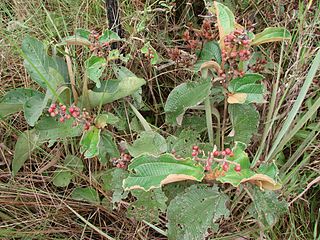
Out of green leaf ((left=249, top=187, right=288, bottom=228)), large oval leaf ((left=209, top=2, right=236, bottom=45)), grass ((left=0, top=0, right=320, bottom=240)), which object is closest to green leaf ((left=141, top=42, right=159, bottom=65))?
grass ((left=0, top=0, right=320, bottom=240))

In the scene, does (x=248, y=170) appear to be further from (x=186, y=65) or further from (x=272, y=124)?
(x=186, y=65)

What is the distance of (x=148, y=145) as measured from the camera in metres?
1.16

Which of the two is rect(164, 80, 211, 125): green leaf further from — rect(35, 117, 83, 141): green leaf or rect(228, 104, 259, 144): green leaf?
rect(35, 117, 83, 141): green leaf

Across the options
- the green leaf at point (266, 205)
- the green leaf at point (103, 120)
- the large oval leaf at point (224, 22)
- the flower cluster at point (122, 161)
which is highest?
the large oval leaf at point (224, 22)

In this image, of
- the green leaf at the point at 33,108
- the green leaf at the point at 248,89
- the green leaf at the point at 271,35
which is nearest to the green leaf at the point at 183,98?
the green leaf at the point at 248,89

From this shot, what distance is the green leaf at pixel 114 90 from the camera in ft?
3.92

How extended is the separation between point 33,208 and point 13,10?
1.86 feet

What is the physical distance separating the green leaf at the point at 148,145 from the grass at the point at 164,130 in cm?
12

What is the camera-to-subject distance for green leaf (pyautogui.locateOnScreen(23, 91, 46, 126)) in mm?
1161

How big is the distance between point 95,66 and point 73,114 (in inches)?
5.3

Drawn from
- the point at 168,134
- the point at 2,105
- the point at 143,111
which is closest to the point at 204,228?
the point at 168,134

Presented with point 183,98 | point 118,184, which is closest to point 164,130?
point 183,98

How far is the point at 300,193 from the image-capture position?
49.4 inches

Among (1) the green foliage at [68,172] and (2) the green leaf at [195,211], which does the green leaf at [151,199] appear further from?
(1) the green foliage at [68,172]
